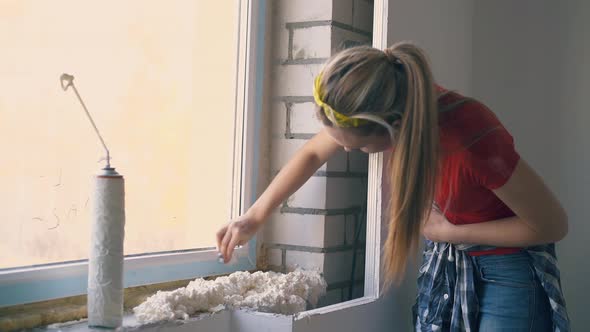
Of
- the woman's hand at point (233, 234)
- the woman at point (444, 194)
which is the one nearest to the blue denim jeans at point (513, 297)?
the woman at point (444, 194)

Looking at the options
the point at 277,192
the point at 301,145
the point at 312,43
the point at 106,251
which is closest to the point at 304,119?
the point at 301,145

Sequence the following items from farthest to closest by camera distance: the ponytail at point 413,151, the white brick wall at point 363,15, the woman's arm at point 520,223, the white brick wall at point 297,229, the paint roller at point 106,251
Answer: the white brick wall at point 363,15 < the white brick wall at point 297,229 < the woman's arm at point 520,223 < the ponytail at point 413,151 < the paint roller at point 106,251

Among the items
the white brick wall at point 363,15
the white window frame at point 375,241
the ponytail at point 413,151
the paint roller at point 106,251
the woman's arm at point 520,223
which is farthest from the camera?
the white brick wall at point 363,15

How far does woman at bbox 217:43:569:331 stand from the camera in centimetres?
142

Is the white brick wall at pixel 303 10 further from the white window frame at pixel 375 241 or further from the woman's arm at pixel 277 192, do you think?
the woman's arm at pixel 277 192

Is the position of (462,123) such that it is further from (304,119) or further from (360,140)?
(304,119)

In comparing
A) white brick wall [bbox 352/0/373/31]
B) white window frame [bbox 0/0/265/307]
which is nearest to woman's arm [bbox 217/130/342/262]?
white window frame [bbox 0/0/265/307]

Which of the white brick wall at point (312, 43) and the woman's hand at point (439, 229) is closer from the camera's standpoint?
the woman's hand at point (439, 229)

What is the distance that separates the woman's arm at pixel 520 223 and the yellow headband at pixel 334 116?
0.35 meters

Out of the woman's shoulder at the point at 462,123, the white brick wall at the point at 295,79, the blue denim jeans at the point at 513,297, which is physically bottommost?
the blue denim jeans at the point at 513,297

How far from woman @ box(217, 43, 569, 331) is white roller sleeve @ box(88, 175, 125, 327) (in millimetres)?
395

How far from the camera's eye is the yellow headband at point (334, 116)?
142cm

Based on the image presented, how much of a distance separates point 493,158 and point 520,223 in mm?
191

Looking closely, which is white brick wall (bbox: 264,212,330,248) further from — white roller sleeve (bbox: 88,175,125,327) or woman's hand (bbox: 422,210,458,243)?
white roller sleeve (bbox: 88,175,125,327)
